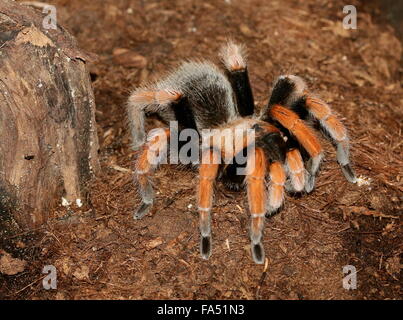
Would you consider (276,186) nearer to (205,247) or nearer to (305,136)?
(305,136)

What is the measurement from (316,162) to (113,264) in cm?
184

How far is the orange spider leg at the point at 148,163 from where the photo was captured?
4500 millimetres

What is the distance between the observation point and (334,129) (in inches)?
177

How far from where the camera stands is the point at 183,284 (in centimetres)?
406

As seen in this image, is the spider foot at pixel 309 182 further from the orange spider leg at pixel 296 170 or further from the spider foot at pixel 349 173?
the spider foot at pixel 349 173

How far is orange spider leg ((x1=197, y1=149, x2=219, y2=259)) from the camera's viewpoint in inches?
164

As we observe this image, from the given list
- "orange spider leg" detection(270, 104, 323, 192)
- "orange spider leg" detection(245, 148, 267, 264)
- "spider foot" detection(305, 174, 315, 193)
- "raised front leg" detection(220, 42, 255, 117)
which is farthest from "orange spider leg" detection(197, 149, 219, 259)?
"raised front leg" detection(220, 42, 255, 117)

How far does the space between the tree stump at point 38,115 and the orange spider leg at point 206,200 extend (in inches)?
45.0

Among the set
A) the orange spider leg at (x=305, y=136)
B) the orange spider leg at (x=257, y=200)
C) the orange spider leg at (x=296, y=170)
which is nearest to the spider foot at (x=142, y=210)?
the orange spider leg at (x=257, y=200)

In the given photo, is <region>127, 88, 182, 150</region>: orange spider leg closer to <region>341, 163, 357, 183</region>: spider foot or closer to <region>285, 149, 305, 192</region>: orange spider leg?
<region>285, 149, 305, 192</region>: orange spider leg

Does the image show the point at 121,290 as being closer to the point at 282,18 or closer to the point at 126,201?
the point at 126,201

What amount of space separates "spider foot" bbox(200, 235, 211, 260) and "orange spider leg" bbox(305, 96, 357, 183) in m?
1.38

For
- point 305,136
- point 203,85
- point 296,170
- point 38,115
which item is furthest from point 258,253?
point 38,115

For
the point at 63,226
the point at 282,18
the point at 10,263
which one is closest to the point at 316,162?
the point at 63,226
